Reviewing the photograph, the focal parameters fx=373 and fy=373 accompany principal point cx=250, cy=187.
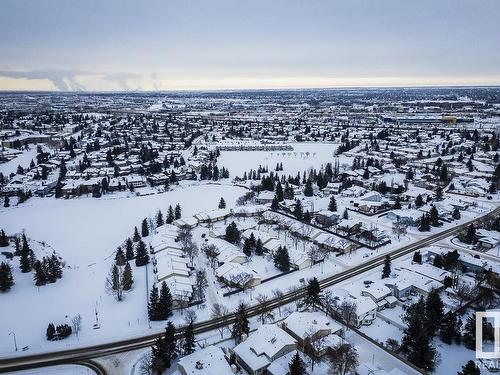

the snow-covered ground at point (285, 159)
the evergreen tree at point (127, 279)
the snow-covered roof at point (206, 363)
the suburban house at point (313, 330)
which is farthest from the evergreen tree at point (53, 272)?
the snow-covered ground at point (285, 159)

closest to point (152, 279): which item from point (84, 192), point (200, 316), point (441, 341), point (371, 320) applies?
point (200, 316)

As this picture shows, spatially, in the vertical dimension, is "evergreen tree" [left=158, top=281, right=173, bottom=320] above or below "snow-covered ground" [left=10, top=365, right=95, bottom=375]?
above

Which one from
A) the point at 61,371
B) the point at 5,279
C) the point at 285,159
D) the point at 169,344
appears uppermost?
the point at 285,159

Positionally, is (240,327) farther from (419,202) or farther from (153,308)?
(419,202)

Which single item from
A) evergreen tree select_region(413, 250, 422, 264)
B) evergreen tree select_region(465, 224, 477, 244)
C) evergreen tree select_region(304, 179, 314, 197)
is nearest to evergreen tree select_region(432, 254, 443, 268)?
evergreen tree select_region(413, 250, 422, 264)

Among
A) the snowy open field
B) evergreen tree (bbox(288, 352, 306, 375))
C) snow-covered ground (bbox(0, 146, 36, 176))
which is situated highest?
snow-covered ground (bbox(0, 146, 36, 176))

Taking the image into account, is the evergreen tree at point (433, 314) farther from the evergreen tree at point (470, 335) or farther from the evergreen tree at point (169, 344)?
the evergreen tree at point (169, 344)

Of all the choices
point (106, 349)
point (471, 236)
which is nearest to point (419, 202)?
point (471, 236)

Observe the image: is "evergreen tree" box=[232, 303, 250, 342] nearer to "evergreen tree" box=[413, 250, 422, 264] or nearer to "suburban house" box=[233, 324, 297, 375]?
"suburban house" box=[233, 324, 297, 375]
